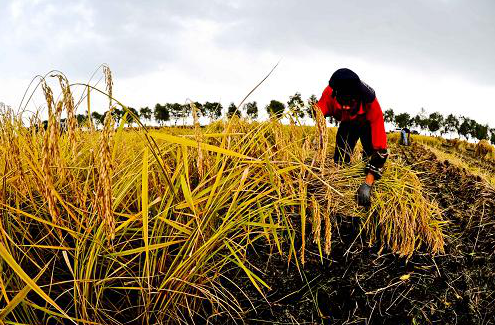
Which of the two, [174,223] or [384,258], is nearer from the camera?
[174,223]

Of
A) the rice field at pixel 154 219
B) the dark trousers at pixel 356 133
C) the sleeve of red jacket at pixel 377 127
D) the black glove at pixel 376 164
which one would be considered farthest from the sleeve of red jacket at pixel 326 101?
the black glove at pixel 376 164

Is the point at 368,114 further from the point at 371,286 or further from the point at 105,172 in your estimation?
the point at 105,172

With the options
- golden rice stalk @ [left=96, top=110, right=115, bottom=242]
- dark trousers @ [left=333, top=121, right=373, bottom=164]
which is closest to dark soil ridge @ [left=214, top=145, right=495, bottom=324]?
golden rice stalk @ [left=96, top=110, right=115, bottom=242]

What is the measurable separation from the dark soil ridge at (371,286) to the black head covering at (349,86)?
1025 millimetres

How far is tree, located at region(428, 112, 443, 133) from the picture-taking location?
206ft

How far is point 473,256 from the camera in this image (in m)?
1.78

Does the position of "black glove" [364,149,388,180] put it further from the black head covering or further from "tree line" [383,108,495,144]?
"tree line" [383,108,495,144]

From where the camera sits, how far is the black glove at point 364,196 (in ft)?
6.08

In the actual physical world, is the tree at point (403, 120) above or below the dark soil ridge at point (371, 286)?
above

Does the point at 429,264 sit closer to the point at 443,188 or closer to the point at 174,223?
the point at 174,223

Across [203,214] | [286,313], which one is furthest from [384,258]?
[203,214]

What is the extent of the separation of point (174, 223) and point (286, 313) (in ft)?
2.06

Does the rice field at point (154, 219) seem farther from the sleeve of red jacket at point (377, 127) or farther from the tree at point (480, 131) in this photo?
the tree at point (480, 131)

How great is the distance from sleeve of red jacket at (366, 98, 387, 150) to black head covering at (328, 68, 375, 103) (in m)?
0.08
